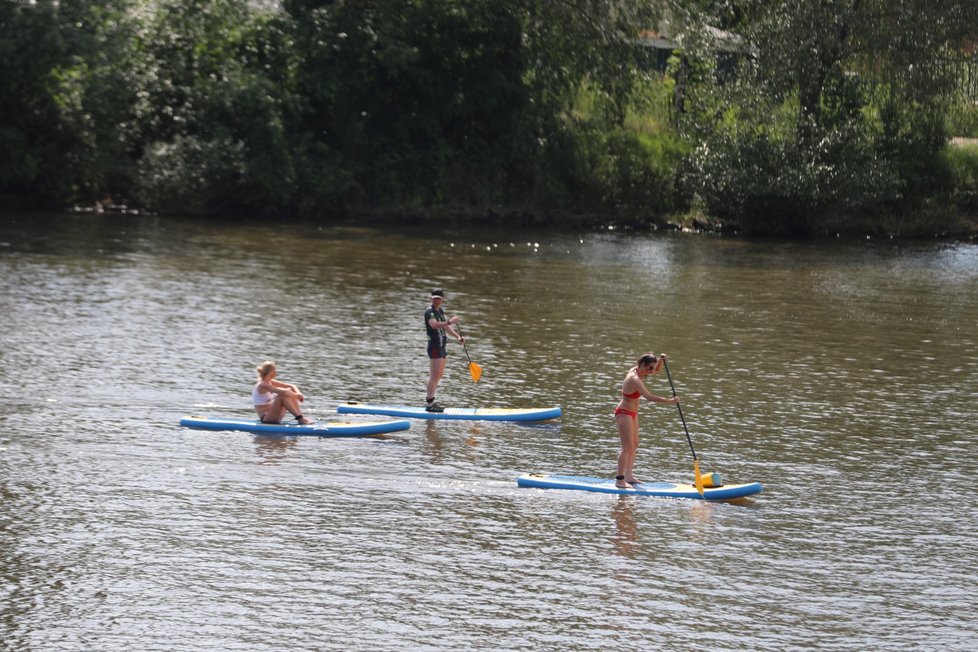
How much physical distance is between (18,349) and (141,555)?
1068 centimetres

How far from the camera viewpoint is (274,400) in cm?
1802

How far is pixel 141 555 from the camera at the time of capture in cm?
1313

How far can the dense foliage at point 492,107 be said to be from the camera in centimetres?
4209

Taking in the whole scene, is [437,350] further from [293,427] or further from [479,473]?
[479,473]

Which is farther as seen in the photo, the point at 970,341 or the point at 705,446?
the point at 970,341

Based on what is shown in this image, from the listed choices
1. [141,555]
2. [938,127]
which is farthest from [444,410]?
[938,127]

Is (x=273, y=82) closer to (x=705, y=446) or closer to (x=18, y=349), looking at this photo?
(x=18, y=349)

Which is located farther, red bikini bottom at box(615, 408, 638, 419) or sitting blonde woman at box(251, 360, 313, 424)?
sitting blonde woman at box(251, 360, 313, 424)

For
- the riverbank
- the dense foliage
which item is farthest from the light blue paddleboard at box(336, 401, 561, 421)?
the riverbank

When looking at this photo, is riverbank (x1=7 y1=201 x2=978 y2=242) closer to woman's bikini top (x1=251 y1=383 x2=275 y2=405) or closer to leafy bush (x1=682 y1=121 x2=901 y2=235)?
leafy bush (x1=682 y1=121 x2=901 y2=235)

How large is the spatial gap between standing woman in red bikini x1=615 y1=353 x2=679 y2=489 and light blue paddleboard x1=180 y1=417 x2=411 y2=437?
381cm

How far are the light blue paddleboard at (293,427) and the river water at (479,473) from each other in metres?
0.19

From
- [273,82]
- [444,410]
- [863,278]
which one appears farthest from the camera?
[273,82]

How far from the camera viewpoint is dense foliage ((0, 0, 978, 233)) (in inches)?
1657
